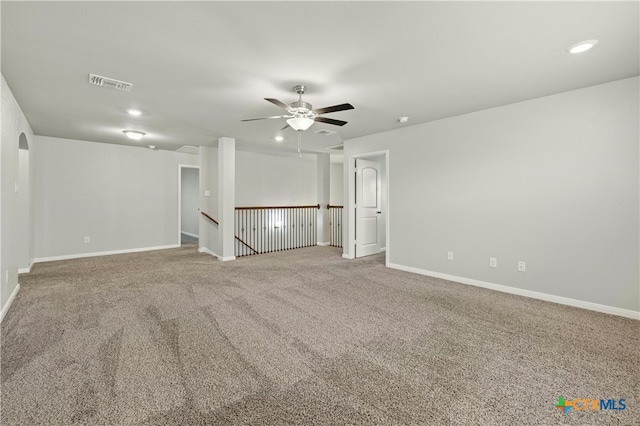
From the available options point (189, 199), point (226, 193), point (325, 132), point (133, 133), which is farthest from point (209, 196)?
point (189, 199)

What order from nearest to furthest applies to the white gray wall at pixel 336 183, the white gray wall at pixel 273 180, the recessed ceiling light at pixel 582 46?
A: the recessed ceiling light at pixel 582 46 → the white gray wall at pixel 273 180 → the white gray wall at pixel 336 183

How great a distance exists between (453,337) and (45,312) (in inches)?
166

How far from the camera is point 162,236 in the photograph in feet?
22.8

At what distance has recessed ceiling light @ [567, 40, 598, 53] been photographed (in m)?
2.16

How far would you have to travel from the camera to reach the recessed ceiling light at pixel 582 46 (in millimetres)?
2164

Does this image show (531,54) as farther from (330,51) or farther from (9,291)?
(9,291)

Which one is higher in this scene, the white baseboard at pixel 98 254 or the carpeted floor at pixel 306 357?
the white baseboard at pixel 98 254

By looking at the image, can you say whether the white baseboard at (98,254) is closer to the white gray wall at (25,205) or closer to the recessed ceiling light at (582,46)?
the white gray wall at (25,205)

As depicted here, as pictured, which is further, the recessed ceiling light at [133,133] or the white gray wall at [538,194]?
the recessed ceiling light at [133,133]

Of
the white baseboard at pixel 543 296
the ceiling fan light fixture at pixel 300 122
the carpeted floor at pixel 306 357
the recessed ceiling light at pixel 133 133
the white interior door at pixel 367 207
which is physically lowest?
the carpeted floor at pixel 306 357

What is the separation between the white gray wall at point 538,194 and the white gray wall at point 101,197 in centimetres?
603

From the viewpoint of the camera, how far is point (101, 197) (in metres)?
6.08

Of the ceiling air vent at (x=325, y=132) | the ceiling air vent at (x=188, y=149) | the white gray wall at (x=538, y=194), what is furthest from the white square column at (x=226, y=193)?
the white gray wall at (x=538, y=194)

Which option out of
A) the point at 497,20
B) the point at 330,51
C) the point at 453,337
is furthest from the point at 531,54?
the point at 453,337
